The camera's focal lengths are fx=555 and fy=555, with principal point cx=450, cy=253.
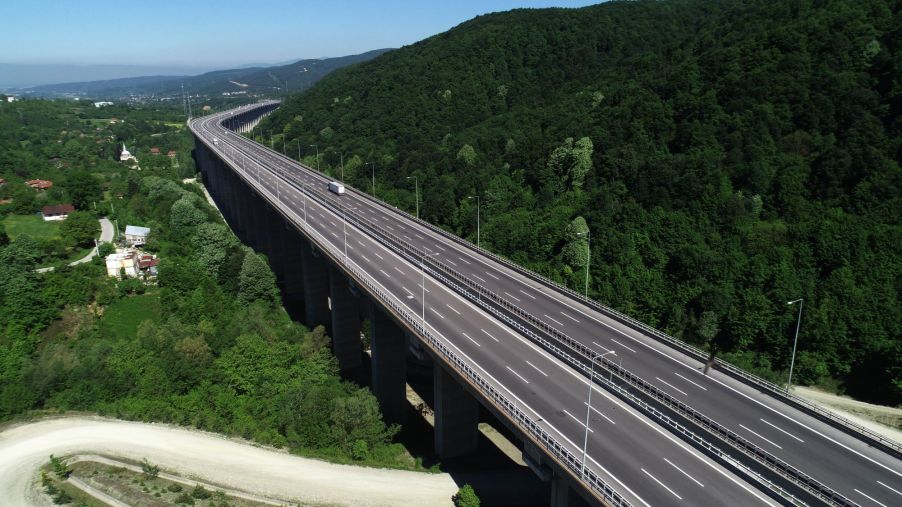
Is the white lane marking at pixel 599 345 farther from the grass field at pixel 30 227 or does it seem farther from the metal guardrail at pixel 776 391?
the grass field at pixel 30 227

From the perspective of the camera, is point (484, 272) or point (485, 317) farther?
point (484, 272)

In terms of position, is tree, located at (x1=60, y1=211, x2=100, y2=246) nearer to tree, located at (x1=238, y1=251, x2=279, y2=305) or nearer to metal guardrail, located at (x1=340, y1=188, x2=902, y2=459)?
tree, located at (x1=238, y1=251, x2=279, y2=305)

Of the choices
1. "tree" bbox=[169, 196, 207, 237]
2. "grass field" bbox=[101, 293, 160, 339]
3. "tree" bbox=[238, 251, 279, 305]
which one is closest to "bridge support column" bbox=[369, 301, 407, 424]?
"tree" bbox=[238, 251, 279, 305]

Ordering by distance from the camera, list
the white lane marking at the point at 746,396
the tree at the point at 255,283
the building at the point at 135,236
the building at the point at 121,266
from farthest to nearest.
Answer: the building at the point at 135,236
the building at the point at 121,266
the tree at the point at 255,283
the white lane marking at the point at 746,396

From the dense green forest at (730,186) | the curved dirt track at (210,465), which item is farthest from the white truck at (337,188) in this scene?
the curved dirt track at (210,465)

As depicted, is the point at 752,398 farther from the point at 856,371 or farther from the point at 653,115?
the point at 653,115

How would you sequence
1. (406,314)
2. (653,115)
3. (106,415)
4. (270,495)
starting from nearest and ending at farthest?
(270,495) < (406,314) < (106,415) < (653,115)

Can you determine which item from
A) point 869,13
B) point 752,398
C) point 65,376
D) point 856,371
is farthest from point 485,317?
point 869,13
